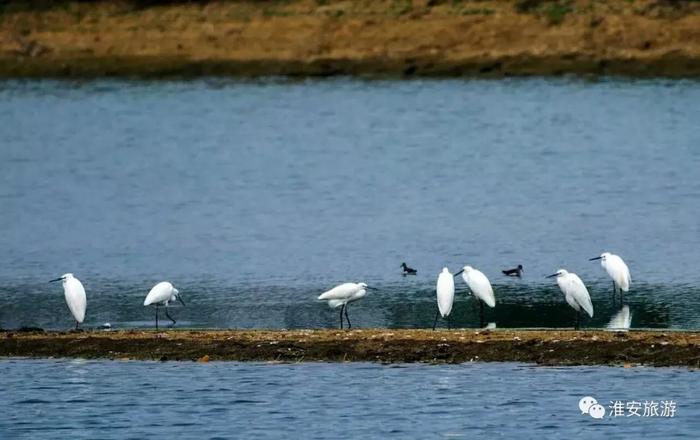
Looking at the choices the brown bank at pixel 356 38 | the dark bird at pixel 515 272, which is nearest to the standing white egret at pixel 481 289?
the dark bird at pixel 515 272

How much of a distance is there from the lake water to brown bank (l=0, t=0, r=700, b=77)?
25.8 inches

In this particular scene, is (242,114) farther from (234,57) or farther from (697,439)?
(697,439)

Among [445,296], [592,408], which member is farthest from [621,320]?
[592,408]

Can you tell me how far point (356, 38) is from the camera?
57.0m

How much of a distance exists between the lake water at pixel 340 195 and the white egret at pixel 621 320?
0.20m

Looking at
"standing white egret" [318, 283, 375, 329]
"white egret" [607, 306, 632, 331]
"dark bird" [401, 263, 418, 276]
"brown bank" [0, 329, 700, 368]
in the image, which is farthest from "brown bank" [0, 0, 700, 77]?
"brown bank" [0, 329, 700, 368]

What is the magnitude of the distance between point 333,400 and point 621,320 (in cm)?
515

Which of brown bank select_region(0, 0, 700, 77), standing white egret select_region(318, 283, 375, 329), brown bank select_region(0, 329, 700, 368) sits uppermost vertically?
brown bank select_region(0, 0, 700, 77)

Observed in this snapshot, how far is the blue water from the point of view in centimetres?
1986

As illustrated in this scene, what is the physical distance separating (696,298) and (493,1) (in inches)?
1338

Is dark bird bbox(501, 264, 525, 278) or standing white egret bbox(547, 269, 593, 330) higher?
dark bird bbox(501, 264, 525, 278)

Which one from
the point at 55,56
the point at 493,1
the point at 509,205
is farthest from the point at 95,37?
the point at 509,205

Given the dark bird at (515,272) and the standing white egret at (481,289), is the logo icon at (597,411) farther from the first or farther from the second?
the dark bird at (515,272)

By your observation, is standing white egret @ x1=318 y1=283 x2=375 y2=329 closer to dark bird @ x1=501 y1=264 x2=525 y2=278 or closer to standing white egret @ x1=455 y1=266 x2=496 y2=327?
standing white egret @ x1=455 y1=266 x2=496 y2=327
